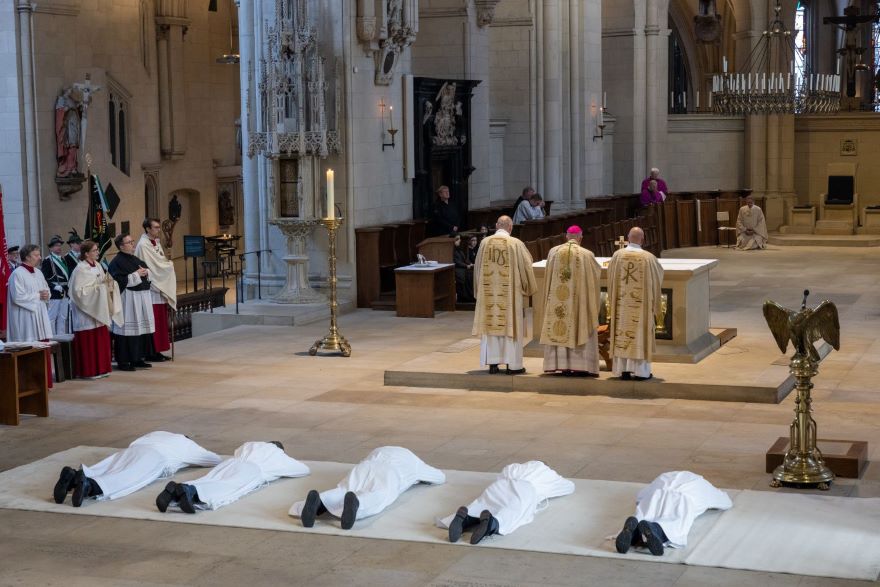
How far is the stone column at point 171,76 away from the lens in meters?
26.4

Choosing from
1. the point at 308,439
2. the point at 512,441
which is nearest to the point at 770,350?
the point at 512,441

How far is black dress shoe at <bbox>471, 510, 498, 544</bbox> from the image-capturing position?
766cm

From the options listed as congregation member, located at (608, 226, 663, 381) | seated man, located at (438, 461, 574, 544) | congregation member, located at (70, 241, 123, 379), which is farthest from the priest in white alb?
seated man, located at (438, 461, 574, 544)

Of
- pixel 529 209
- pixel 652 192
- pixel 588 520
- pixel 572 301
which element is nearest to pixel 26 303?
pixel 572 301

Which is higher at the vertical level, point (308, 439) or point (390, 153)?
point (390, 153)

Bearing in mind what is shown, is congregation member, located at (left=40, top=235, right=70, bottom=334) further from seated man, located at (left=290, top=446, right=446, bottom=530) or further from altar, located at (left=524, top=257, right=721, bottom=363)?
seated man, located at (left=290, top=446, right=446, bottom=530)

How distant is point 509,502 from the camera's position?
316 inches

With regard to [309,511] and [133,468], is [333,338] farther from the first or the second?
[309,511]

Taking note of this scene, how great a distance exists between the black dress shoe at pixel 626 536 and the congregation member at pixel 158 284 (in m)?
7.99

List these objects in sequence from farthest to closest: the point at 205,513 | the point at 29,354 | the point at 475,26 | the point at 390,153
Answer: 1. the point at 475,26
2. the point at 390,153
3. the point at 29,354
4. the point at 205,513

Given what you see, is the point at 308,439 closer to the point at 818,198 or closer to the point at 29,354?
the point at 29,354

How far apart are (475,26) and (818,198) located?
11338 mm

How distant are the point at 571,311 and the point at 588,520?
4437 mm

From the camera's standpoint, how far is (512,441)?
10.5 m
